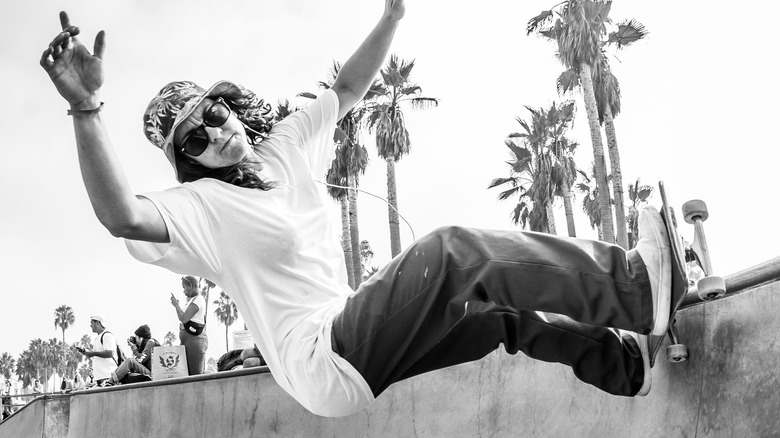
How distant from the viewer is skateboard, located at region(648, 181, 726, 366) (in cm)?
214

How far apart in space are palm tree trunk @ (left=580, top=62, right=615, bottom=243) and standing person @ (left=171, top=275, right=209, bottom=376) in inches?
672

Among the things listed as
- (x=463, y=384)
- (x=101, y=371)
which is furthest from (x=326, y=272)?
(x=101, y=371)

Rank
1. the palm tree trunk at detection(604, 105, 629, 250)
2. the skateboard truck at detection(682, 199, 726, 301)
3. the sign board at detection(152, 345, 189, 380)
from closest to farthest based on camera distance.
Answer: the skateboard truck at detection(682, 199, 726, 301)
the sign board at detection(152, 345, 189, 380)
the palm tree trunk at detection(604, 105, 629, 250)

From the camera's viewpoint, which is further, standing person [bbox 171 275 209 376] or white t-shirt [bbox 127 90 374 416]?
standing person [bbox 171 275 209 376]

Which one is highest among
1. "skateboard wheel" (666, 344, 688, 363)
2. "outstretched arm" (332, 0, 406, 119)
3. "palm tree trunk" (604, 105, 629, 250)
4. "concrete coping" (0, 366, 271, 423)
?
"palm tree trunk" (604, 105, 629, 250)

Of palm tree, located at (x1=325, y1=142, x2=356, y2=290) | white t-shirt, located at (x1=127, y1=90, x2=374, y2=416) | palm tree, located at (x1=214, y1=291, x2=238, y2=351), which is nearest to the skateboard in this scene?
white t-shirt, located at (x1=127, y1=90, x2=374, y2=416)

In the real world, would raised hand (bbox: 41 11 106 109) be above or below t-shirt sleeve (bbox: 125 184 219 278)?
above

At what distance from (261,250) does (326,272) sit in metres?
0.27

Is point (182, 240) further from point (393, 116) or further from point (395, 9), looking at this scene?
point (393, 116)

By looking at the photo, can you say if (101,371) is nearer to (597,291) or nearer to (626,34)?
(597,291)

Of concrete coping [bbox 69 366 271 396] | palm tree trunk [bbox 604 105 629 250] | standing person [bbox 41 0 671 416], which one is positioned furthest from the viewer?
palm tree trunk [bbox 604 105 629 250]

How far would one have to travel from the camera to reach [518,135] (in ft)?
112

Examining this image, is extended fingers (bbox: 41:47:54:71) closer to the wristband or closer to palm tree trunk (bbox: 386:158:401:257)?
the wristband

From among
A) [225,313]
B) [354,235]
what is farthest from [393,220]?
[225,313]
